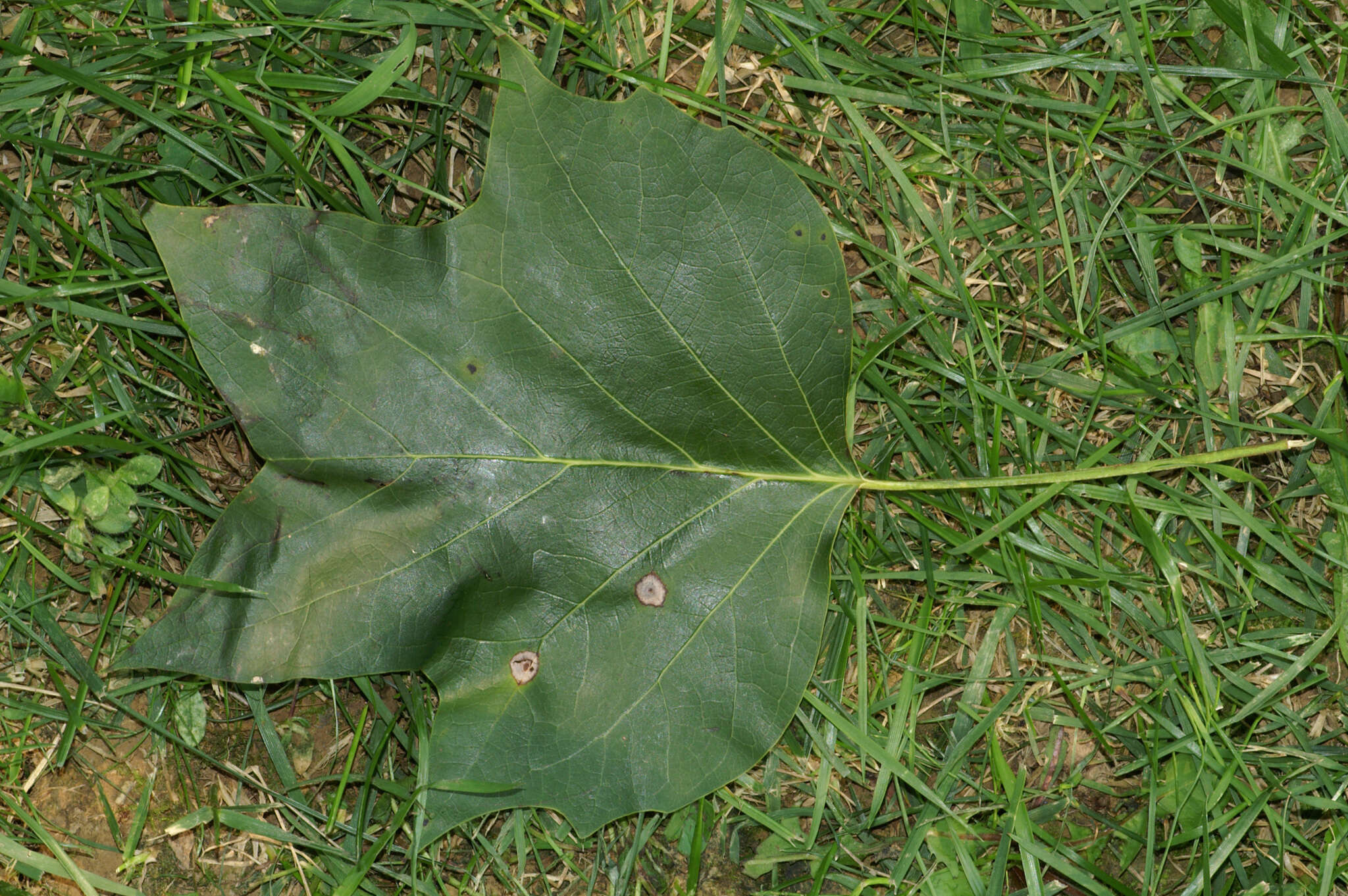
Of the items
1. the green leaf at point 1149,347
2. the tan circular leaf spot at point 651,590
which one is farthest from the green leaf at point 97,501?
the green leaf at point 1149,347

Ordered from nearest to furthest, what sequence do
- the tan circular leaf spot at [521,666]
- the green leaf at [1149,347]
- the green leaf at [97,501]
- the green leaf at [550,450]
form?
the green leaf at [550,450]
the tan circular leaf spot at [521,666]
the green leaf at [97,501]
the green leaf at [1149,347]

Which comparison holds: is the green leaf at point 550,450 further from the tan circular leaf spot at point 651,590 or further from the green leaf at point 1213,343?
the green leaf at point 1213,343

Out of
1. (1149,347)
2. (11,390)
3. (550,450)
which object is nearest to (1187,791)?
(1149,347)

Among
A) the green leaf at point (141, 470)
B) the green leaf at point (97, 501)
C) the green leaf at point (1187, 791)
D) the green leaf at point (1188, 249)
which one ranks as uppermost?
the green leaf at point (1188, 249)

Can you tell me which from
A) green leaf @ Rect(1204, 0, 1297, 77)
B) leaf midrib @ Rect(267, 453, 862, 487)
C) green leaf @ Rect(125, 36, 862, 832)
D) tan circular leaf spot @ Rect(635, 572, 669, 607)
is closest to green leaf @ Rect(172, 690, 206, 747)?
green leaf @ Rect(125, 36, 862, 832)

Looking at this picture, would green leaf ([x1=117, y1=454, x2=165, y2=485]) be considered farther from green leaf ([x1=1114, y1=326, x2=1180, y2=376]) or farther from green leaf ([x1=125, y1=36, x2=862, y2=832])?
green leaf ([x1=1114, y1=326, x2=1180, y2=376])

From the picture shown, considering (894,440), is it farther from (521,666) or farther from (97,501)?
(97,501)

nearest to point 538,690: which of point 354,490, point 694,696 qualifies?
point 694,696
